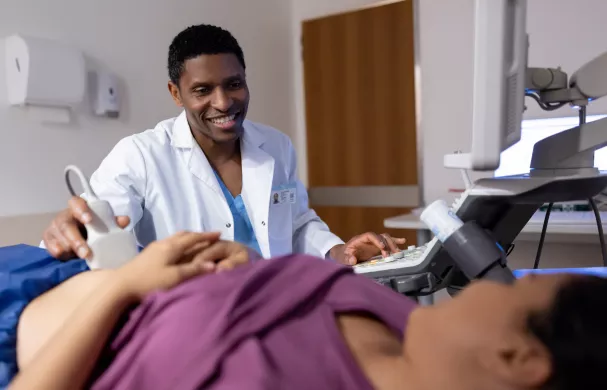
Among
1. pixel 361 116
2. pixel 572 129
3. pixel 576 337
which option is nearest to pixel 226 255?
pixel 576 337

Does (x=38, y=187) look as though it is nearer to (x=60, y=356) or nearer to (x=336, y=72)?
(x=60, y=356)

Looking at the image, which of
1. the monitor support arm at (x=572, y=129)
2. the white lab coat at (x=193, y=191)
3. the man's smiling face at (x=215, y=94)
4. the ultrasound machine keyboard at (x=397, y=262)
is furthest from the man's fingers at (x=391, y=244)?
the man's smiling face at (x=215, y=94)

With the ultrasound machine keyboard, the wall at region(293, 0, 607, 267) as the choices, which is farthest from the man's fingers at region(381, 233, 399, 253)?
the wall at region(293, 0, 607, 267)

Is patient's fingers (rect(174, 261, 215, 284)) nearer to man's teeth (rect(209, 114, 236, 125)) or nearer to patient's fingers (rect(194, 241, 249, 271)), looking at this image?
patient's fingers (rect(194, 241, 249, 271))

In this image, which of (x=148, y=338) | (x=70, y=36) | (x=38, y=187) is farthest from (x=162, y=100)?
(x=148, y=338)

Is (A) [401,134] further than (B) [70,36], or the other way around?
(A) [401,134]

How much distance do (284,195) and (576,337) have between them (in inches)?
45.4

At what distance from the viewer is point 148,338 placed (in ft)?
2.12

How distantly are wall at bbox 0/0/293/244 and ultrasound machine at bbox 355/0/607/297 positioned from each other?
152 cm

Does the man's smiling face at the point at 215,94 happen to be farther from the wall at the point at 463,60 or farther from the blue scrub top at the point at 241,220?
the wall at the point at 463,60

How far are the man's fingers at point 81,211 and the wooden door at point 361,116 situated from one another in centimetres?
235

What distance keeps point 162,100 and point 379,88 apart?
128 cm

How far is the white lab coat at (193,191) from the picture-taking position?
1397 millimetres

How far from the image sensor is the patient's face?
530mm
